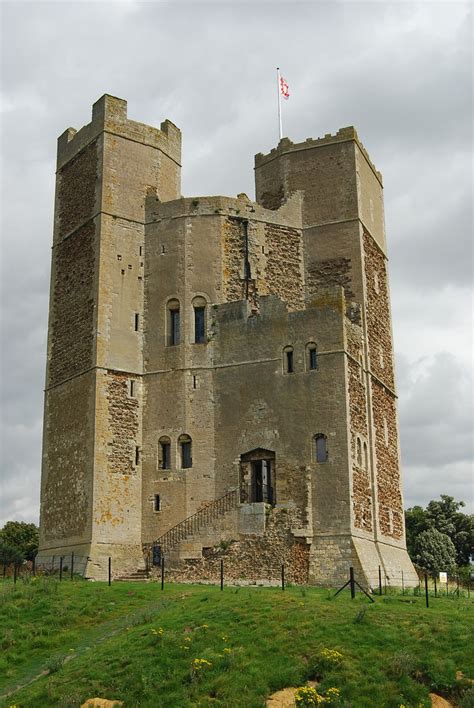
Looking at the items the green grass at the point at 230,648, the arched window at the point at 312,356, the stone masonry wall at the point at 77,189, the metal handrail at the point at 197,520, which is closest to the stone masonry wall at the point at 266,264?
the arched window at the point at 312,356

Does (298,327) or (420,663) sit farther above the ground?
(298,327)

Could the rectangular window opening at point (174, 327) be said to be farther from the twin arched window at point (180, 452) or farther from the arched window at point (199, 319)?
the twin arched window at point (180, 452)

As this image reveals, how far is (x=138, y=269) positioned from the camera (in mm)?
39000

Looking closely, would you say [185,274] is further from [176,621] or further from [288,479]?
[176,621]

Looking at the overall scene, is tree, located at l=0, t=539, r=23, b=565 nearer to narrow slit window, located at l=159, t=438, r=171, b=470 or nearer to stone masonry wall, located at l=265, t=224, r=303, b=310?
narrow slit window, located at l=159, t=438, r=171, b=470

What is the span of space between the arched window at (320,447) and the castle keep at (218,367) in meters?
0.05

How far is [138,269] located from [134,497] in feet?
31.5

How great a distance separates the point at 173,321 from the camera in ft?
126

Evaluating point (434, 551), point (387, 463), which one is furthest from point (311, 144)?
point (434, 551)

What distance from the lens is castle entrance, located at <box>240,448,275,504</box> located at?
3456cm

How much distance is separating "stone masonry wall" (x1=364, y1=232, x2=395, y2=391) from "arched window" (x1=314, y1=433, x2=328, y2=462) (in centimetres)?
592

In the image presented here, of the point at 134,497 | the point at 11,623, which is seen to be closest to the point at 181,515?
the point at 134,497

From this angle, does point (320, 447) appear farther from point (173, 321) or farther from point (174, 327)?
point (173, 321)

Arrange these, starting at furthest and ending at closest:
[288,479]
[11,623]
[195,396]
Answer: [195,396] → [288,479] → [11,623]
